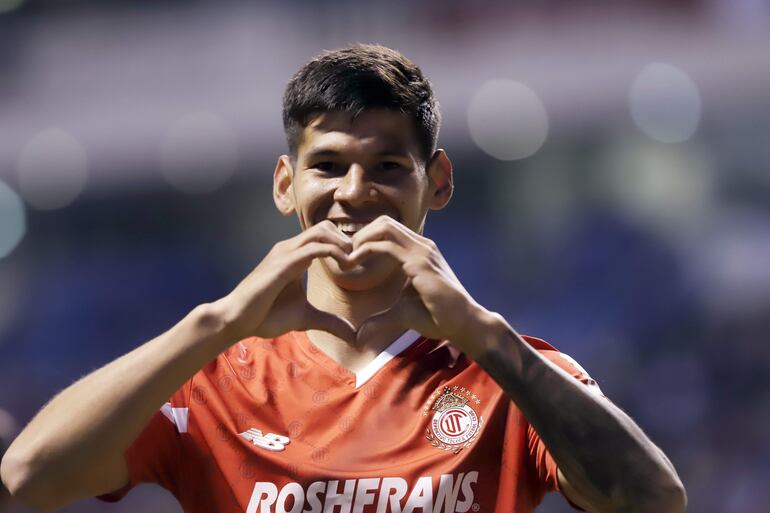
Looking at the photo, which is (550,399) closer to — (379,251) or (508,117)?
(379,251)

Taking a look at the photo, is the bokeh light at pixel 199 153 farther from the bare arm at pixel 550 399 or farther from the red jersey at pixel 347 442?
the bare arm at pixel 550 399

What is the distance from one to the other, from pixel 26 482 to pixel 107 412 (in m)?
0.22

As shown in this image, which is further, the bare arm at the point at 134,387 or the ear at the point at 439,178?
the ear at the point at 439,178

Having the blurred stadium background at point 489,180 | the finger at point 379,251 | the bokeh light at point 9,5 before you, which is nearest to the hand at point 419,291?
the finger at point 379,251

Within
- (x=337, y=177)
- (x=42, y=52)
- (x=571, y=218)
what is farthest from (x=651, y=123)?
(x=337, y=177)

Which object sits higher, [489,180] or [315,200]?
[315,200]

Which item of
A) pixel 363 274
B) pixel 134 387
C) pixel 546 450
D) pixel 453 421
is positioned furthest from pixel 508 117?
pixel 134 387

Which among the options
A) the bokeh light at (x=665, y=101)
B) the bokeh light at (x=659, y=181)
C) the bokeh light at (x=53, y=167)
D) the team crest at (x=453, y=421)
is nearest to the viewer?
Answer: the team crest at (x=453, y=421)

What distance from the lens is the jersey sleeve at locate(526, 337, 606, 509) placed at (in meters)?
2.28

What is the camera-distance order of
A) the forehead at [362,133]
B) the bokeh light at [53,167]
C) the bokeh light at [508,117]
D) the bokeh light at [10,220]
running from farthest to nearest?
the bokeh light at [10,220] → the bokeh light at [53,167] → the bokeh light at [508,117] → the forehead at [362,133]

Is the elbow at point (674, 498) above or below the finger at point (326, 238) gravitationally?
below

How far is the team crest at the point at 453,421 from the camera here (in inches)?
94.1

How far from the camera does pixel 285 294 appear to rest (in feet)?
7.24

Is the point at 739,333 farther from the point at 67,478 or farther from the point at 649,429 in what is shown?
the point at 67,478
